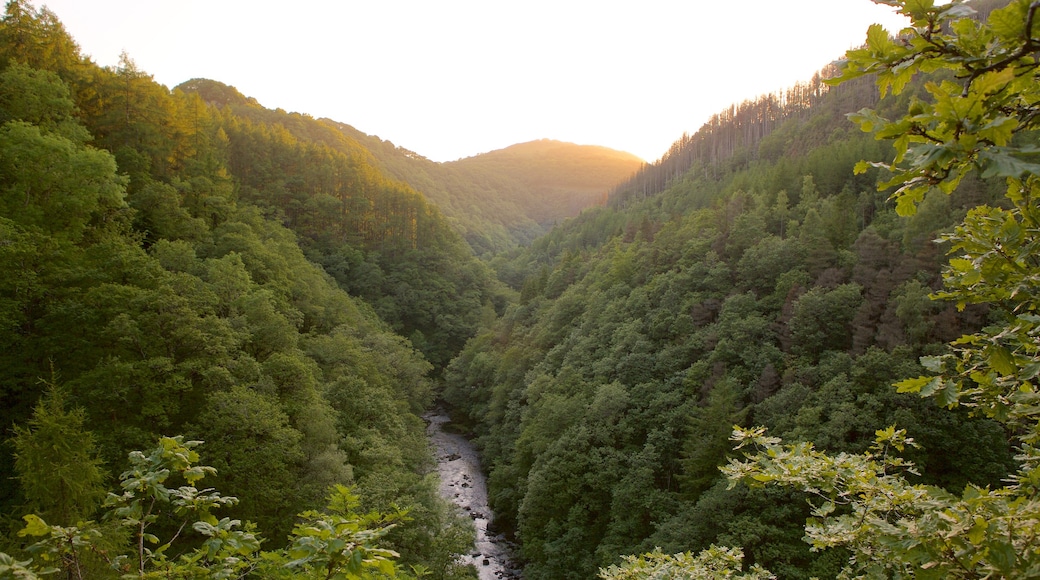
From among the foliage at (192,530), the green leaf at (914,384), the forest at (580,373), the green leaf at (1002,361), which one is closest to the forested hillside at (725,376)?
the forest at (580,373)

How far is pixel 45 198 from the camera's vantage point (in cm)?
2123

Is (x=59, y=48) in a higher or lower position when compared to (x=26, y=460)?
higher

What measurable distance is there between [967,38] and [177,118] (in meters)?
51.7

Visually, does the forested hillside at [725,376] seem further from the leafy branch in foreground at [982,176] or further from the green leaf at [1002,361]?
the green leaf at [1002,361]

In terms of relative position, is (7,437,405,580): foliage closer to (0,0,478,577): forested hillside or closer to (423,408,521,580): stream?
(0,0,478,577): forested hillside

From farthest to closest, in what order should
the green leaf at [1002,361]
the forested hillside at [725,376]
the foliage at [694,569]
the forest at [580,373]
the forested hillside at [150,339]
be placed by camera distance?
the forested hillside at [725,376] < the forested hillside at [150,339] < the foliage at [694,569] < the forest at [580,373] < the green leaf at [1002,361]

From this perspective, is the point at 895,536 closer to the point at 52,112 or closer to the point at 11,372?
the point at 11,372

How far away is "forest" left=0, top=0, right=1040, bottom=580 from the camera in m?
3.37

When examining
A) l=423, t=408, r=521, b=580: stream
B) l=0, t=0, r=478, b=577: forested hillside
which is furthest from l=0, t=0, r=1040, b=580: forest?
l=423, t=408, r=521, b=580: stream

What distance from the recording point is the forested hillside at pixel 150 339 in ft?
57.9

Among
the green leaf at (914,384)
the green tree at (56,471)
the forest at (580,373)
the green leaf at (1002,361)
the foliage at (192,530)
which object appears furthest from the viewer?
the green tree at (56,471)

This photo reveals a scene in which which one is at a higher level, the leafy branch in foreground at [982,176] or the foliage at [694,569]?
the leafy branch in foreground at [982,176]

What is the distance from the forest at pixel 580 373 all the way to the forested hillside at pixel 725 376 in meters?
0.25

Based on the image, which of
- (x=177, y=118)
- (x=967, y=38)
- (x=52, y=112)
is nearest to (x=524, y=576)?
(x=967, y=38)
